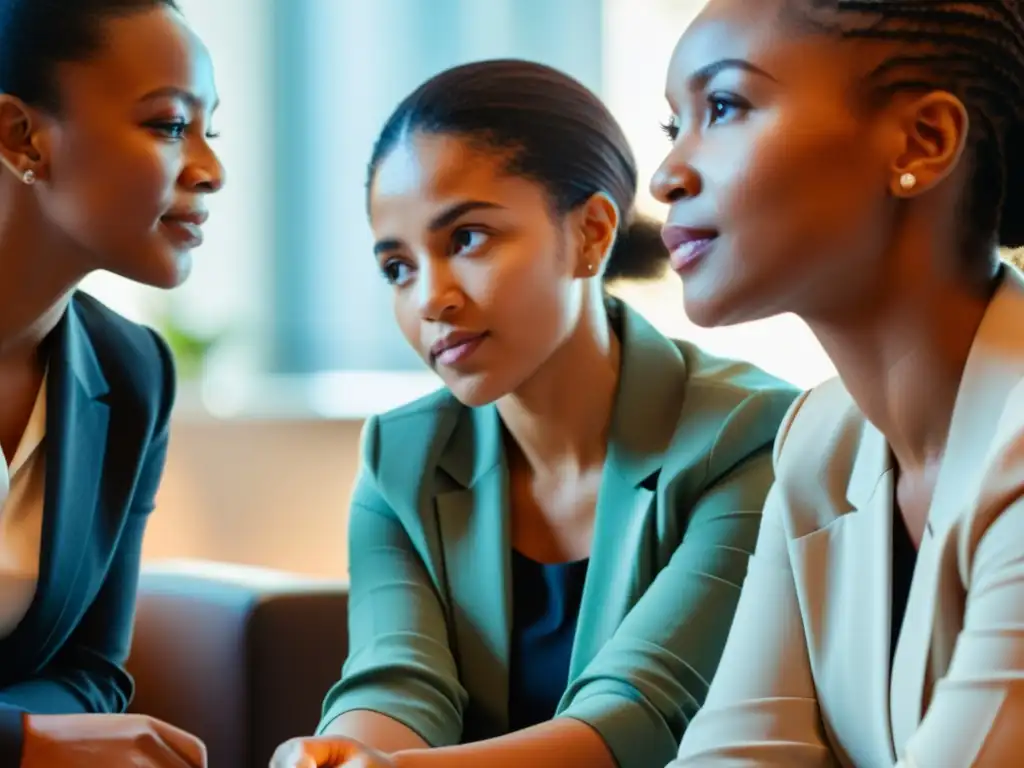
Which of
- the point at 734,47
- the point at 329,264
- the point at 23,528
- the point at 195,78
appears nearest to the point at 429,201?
the point at 195,78

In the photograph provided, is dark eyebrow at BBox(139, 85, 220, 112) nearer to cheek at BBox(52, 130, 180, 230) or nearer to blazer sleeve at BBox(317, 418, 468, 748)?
cheek at BBox(52, 130, 180, 230)

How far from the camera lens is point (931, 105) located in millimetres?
843

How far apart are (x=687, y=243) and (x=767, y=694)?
0.33 meters

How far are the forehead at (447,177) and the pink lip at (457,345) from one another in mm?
127

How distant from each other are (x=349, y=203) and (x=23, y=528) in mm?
1269

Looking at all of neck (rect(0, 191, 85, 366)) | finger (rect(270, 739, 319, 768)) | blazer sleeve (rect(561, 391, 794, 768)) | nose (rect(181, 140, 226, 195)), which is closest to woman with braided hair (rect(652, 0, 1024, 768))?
blazer sleeve (rect(561, 391, 794, 768))

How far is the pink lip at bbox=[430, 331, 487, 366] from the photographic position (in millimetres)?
1240

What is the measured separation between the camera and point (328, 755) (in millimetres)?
1052

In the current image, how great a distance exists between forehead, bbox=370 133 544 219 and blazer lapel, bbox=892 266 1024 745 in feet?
1.72

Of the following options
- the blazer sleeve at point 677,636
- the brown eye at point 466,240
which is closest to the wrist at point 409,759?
the blazer sleeve at point 677,636

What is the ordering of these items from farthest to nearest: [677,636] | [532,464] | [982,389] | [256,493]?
[256,493]
[532,464]
[677,636]
[982,389]

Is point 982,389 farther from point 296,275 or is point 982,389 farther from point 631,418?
point 296,275

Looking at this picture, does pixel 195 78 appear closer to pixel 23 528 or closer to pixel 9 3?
pixel 9 3

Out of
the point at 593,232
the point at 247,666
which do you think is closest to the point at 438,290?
the point at 593,232
